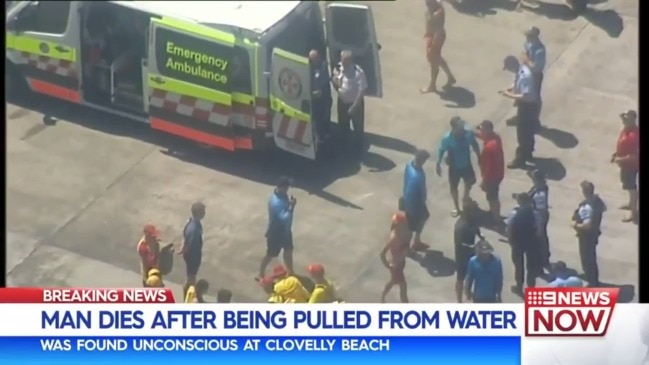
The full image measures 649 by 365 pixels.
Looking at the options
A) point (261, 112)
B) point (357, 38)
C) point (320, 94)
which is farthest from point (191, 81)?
point (357, 38)

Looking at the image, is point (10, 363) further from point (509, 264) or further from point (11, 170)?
point (509, 264)

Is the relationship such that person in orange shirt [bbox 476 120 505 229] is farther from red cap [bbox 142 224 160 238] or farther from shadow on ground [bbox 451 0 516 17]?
red cap [bbox 142 224 160 238]

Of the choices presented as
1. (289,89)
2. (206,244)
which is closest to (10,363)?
(206,244)

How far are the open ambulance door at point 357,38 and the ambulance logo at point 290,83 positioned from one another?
0.29 m

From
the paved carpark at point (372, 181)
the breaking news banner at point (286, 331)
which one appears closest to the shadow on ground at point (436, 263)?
the paved carpark at point (372, 181)

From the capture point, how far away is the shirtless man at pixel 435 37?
1380cm

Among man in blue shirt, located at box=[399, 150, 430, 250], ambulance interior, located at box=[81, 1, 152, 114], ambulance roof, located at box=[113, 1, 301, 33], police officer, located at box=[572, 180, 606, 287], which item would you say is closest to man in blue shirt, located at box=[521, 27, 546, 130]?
police officer, located at box=[572, 180, 606, 287]

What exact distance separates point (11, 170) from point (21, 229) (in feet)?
1.33

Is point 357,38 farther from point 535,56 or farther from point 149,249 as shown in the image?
point 149,249

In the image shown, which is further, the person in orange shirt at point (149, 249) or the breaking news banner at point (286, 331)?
the person in orange shirt at point (149, 249)

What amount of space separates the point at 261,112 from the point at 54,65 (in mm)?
1522

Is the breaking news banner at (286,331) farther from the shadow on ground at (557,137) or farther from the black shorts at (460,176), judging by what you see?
the shadow on ground at (557,137)

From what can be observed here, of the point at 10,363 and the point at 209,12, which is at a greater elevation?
the point at 209,12

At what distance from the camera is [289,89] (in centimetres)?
1376
